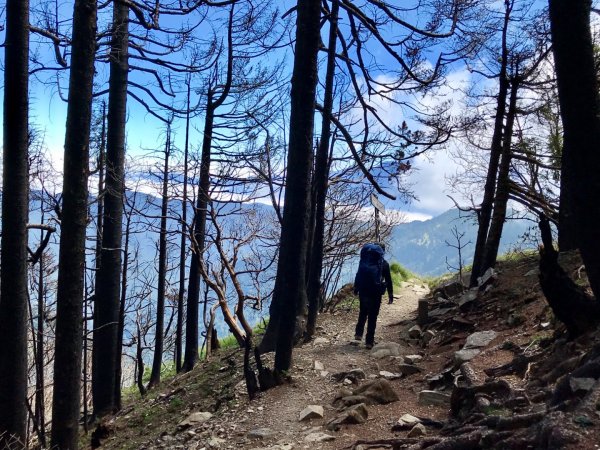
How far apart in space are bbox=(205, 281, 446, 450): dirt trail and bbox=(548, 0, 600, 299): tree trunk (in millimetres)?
2535

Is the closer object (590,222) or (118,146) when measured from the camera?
(590,222)

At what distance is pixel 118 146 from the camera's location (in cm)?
1111

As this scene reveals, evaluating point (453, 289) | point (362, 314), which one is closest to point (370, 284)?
point (362, 314)

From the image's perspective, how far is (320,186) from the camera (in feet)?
36.2

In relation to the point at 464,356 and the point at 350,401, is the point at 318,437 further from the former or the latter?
the point at 464,356

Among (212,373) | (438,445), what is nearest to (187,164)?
(212,373)

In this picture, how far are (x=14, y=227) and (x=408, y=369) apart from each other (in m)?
5.85

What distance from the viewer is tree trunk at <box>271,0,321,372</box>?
278 inches

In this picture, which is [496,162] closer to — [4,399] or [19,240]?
[19,240]

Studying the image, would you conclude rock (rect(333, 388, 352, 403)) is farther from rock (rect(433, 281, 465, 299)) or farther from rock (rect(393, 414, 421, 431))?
rock (rect(433, 281, 465, 299))

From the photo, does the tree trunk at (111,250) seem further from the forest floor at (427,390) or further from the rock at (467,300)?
the rock at (467,300)

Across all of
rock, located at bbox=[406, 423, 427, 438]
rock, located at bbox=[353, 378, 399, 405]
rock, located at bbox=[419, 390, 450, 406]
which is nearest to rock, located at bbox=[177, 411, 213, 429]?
rock, located at bbox=[353, 378, 399, 405]

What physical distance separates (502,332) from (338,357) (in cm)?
266

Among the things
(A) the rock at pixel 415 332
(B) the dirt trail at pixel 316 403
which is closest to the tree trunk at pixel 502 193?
(A) the rock at pixel 415 332
